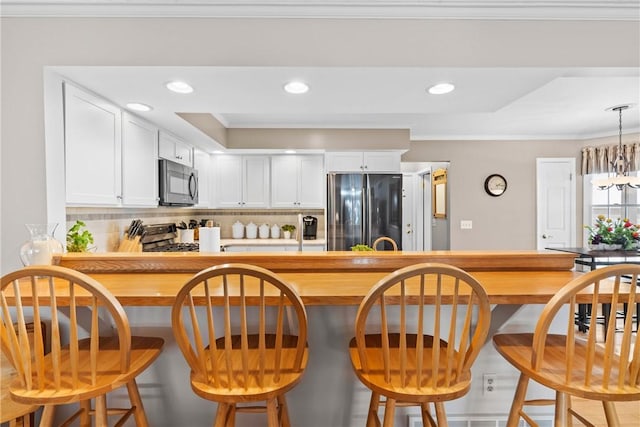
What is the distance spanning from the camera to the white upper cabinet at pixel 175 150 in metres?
3.24

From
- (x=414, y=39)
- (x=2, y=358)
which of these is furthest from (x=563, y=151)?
(x=2, y=358)

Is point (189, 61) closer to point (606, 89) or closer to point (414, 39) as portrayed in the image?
point (414, 39)

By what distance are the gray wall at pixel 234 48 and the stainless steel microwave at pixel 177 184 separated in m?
1.21

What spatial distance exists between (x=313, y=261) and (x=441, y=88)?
1.37 m

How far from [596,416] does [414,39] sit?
2491 mm

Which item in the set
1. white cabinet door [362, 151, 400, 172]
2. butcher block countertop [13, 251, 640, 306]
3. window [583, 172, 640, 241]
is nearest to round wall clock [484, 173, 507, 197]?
window [583, 172, 640, 241]

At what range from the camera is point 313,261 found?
1887mm

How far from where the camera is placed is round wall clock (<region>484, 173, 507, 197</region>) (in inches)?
199

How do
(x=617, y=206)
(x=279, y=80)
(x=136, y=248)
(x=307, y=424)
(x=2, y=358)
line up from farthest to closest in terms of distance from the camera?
(x=617, y=206), (x=136, y=248), (x=279, y=80), (x=307, y=424), (x=2, y=358)

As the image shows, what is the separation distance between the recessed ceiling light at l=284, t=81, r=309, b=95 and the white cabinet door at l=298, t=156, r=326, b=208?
229 centimetres

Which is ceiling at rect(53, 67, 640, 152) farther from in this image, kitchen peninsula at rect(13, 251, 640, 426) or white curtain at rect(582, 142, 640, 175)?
kitchen peninsula at rect(13, 251, 640, 426)

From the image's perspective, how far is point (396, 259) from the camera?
1868 mm

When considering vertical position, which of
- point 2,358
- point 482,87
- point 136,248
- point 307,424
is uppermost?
point 482,87

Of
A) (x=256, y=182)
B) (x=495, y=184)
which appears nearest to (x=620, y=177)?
(x=495, y=184)
